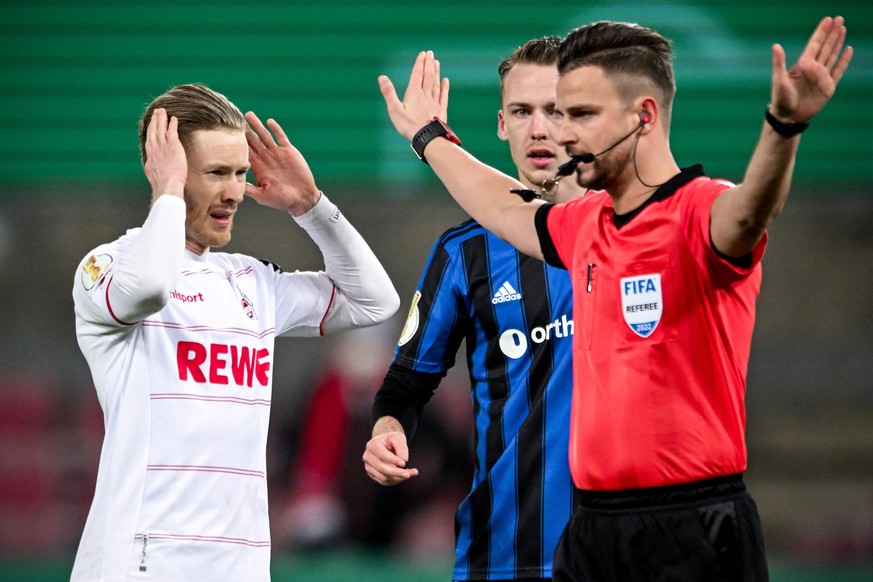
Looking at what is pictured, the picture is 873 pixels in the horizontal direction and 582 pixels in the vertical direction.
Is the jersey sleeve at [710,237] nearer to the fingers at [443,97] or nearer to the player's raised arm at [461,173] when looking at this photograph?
the player's raised arm at [461,173]

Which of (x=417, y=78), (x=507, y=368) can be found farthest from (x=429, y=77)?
(x=507, y=368)

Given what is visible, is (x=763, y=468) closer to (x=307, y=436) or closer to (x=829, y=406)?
(x=829, y=406)

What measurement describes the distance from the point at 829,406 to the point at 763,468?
23.5 inches

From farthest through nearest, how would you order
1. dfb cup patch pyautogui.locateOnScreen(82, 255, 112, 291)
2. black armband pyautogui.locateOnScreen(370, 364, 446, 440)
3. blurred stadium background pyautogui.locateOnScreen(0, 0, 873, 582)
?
blurred stadium background pyautogui.locateOnScreen(0, 0, 873, 582)
black armband pyautogui.locateOnScreen(370, 364, 446, 440)
dfb cup patch pyautogui.locateOnScreen(82, 255, 112, 291)

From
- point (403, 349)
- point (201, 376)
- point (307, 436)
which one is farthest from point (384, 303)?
point (307, 436)

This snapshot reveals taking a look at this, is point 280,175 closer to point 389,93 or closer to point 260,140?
point 260,140

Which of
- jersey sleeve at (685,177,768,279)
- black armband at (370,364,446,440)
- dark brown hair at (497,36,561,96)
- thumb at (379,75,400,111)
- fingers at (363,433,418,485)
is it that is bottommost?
fingers at (363,433,418,485)

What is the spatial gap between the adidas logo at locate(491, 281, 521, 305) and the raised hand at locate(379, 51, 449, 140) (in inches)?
20.3

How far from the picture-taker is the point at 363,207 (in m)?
7.82

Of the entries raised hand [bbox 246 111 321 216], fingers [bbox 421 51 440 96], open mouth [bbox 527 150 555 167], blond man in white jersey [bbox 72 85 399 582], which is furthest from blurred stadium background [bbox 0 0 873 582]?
fingers [bbox 421 51 440 96]

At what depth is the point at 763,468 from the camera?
26.2 ft

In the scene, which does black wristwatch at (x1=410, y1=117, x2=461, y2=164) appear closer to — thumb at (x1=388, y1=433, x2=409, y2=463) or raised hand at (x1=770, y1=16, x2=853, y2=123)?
thumb at (x1=388, y1=433, x2=409, y2=463)

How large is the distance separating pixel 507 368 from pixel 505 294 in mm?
217

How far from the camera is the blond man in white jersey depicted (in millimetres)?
Result: 2873
